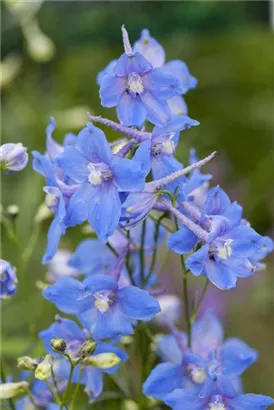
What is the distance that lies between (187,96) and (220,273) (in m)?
2.87

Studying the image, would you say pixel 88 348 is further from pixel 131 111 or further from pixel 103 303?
pixel 131 111

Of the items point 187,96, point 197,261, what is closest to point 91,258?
point 197,261

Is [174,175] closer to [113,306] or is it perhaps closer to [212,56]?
[113,306]

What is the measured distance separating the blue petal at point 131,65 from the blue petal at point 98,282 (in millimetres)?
184

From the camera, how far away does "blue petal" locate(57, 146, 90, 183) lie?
0.68 metres

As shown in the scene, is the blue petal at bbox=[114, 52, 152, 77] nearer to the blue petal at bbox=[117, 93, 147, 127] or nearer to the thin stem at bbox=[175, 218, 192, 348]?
the blue petal at bbox=[117, 93, 147, 127]

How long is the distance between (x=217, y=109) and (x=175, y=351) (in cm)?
277

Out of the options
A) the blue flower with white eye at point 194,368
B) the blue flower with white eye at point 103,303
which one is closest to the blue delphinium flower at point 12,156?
the blue flower with white eye at point 103,303

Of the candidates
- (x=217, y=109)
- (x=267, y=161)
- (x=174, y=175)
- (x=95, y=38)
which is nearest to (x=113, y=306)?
(x=174, y=175)

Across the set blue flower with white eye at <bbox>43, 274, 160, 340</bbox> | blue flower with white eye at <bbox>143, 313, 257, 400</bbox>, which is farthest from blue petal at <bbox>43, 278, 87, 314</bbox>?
blue flower with white eye at <bbox>143, 313, 257, 400</bbox>

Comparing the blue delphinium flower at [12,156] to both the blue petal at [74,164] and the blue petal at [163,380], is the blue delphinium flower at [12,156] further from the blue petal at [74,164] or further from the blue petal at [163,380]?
the blue petal at [163,380]

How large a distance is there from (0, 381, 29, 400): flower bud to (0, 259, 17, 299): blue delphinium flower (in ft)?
0.27

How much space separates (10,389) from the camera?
718 mm

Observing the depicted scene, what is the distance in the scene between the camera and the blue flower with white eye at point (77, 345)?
74cm
